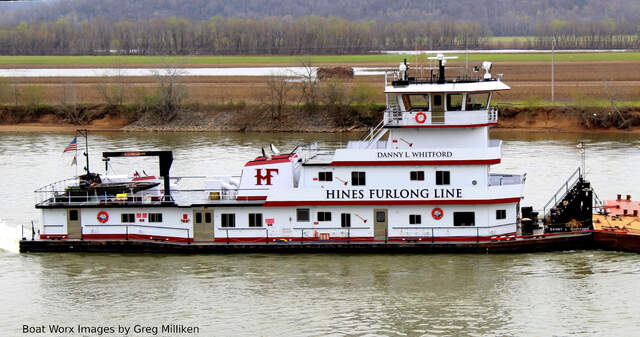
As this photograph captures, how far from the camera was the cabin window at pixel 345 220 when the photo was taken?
92.2ft

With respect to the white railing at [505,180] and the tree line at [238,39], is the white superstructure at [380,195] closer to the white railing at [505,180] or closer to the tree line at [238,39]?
the white railing at [505,180]

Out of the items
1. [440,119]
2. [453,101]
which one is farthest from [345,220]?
[453,101]

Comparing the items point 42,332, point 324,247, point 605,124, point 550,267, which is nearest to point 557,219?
point 550,267

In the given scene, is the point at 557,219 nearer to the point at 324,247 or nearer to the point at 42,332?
the point at 324,247

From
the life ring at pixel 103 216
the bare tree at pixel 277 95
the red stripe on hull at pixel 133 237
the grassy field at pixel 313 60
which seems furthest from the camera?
the grassy field at pixel 313 60

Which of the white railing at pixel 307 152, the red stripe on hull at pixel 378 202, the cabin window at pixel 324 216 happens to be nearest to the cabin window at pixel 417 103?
the red stripe on hull at pixel 378 202

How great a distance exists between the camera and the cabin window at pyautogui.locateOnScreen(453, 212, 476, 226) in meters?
27.8

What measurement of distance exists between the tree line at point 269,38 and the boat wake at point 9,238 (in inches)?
4653

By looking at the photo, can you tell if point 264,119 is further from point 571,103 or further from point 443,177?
point 443,177

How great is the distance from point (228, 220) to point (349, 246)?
402 cm

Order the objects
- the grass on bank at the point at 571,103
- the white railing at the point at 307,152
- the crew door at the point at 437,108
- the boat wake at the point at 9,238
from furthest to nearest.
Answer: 1. the grass on bank at the point at 571,103
2. the boat wake at the point at 9,238
3. the white railing at the point at 307,152
4. the crew door at the point at 437,108

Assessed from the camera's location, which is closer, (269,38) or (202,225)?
(202,225)

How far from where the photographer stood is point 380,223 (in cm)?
2808

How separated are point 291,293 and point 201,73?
263 ft
